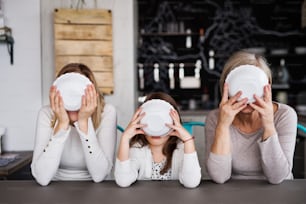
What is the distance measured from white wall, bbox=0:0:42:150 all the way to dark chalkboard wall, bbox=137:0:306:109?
2369 mm

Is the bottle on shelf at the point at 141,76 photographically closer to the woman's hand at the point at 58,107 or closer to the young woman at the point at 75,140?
the young woman at the point at 75,140

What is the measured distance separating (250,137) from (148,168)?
0.37 meters

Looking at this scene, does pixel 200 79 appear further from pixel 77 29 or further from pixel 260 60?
pixel 260 60

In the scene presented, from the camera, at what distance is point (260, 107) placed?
3.27 ft

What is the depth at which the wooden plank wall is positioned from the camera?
2.38 meters

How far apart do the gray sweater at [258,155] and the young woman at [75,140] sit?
0.36m

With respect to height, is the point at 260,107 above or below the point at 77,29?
below

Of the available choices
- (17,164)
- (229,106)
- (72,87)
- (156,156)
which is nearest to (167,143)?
(156,156)

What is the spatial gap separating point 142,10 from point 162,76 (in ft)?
2.86

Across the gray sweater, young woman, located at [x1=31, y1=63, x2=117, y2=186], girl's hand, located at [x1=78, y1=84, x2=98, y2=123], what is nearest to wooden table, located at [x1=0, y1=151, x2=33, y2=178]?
young woman, located at [x1=31, y1=63, x2=117, y2=186]

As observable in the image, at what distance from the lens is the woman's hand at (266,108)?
96 cm

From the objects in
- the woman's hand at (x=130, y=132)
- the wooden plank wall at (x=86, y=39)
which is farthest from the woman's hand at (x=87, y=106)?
the wooden plank wall at (x=86, y=39)

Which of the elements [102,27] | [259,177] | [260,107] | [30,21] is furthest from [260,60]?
[30,21]

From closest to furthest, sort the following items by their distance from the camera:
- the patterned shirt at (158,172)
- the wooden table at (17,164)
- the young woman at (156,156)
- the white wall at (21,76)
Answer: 1. the young woman at (156,156)
2. the patterned shirt at (158,172)
3. the wooden table at (17,164)
4. the white wall at (21,76)
